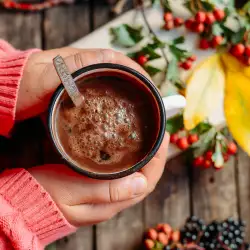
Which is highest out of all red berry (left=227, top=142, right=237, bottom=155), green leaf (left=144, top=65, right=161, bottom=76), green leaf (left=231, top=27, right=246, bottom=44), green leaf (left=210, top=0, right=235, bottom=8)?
green leaf (left=210, top=0, right=235, bottom=8)

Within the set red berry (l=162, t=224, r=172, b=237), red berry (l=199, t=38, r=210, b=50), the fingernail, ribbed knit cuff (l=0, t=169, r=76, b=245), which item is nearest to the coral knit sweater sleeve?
ribbed knit cuff (l=0, t=169, r=76, b=245)

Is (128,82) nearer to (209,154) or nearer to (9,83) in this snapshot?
(9,83)

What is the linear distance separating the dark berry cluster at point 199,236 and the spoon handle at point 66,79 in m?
0.41

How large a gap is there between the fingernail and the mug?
96 millimetres

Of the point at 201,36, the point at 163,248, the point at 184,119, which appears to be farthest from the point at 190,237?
the point at 201,36

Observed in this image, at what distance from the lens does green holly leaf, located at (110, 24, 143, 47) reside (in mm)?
1005

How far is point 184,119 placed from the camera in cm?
99

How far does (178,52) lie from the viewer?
0.98 meters

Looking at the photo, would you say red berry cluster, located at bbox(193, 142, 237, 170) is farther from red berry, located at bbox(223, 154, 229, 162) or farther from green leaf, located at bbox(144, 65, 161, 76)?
green leaf, located at bbox(144, 65, 161, 76)

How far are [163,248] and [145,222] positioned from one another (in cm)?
7

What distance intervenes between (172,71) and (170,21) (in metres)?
0.10

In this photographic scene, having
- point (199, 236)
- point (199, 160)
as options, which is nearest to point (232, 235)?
point (199, 236)

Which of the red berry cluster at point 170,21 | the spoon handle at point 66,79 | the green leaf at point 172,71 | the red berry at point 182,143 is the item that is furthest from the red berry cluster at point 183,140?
the spoon handle at point 66,79

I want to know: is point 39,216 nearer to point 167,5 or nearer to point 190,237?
point 190,237
